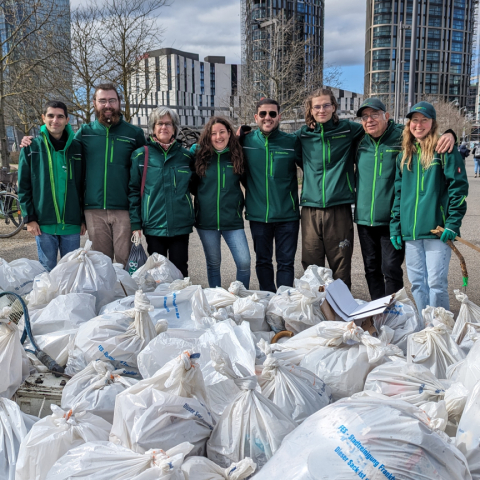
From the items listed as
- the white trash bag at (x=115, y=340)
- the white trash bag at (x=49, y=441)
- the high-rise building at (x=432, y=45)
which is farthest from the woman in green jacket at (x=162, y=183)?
the high-rise building at (x=432, y=45)

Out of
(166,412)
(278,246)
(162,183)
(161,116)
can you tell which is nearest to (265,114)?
(161,116)

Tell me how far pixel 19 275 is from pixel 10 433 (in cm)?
194

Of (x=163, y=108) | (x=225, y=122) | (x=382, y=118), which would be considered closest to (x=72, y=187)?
(x=163, y=108)

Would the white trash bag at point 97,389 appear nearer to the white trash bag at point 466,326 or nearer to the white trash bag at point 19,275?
the white trash bag at point 19,275

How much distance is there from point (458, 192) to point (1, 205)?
828 cm

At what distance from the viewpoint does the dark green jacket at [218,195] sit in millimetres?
3949

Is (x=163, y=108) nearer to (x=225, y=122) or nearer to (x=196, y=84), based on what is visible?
(x=225, y=122)

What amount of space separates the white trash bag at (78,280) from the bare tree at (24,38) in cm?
927

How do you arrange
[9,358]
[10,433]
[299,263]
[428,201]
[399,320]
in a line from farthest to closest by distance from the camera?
[299,263]
[428,201]
[399,320]
[9,358]
[10,433]

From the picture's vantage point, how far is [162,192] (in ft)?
12.7

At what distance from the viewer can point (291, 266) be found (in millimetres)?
4164

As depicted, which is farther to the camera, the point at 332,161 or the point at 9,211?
the point at 9,211

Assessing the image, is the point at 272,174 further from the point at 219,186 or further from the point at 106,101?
the point at 106,101

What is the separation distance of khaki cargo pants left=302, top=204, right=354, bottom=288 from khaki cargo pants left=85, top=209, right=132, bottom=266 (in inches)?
61.6
